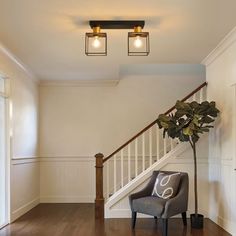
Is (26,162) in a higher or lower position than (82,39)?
lower

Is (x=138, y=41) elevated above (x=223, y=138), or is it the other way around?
(x=138, y=41)

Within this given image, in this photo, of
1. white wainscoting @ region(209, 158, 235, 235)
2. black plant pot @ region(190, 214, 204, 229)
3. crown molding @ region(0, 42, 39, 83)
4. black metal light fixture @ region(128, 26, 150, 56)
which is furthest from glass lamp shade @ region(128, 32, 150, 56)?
black plant pot @ region(190, 214, 204, 229)

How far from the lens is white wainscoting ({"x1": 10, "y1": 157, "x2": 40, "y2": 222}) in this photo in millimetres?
5516

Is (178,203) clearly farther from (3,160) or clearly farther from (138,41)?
(3,160)

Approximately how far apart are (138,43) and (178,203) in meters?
2.25

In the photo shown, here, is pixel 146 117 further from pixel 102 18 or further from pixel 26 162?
pixel 102 18

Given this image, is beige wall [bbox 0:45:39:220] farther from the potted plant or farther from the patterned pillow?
the potted plant

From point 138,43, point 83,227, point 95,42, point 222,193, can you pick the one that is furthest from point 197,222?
point 95,42

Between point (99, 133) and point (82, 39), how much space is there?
2.96 meters

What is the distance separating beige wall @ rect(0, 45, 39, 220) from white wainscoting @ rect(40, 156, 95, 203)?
232 millimetres

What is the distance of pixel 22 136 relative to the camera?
605 cm

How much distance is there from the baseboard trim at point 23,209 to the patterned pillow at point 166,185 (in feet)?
7.19

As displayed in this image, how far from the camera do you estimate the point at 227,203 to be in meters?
4.81

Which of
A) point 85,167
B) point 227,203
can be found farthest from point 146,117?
point 227,203
